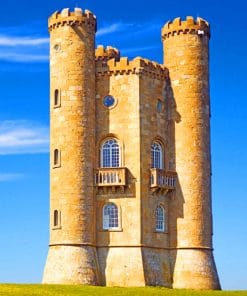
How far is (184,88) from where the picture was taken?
6950 cm

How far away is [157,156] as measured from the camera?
225 ft

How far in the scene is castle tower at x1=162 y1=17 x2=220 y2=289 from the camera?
6738 centimetres

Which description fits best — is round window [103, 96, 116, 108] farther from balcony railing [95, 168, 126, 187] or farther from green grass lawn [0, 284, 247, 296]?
green grass lawn [0, 284, 247, 296]

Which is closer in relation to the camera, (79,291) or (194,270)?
(79,291)

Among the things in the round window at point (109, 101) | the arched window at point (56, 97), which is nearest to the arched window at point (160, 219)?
the round window at point (109, 101)

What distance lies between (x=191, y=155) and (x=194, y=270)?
9.49m

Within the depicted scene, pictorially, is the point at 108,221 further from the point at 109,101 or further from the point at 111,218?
the point at 109,101

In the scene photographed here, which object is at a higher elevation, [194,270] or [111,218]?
[111,218]

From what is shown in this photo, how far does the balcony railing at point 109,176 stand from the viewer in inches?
2586

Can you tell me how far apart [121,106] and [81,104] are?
3.64 metres

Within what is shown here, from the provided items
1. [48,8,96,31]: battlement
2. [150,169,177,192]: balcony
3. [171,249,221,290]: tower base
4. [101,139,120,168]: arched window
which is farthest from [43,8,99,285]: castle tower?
[171,249,221,290]: tower base

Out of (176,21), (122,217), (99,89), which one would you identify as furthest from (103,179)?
(176,21)

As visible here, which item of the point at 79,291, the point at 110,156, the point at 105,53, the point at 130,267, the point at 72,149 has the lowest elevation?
the point at 79,291

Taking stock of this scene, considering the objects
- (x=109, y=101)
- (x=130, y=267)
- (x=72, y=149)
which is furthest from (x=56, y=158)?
(x=130, y=267)
